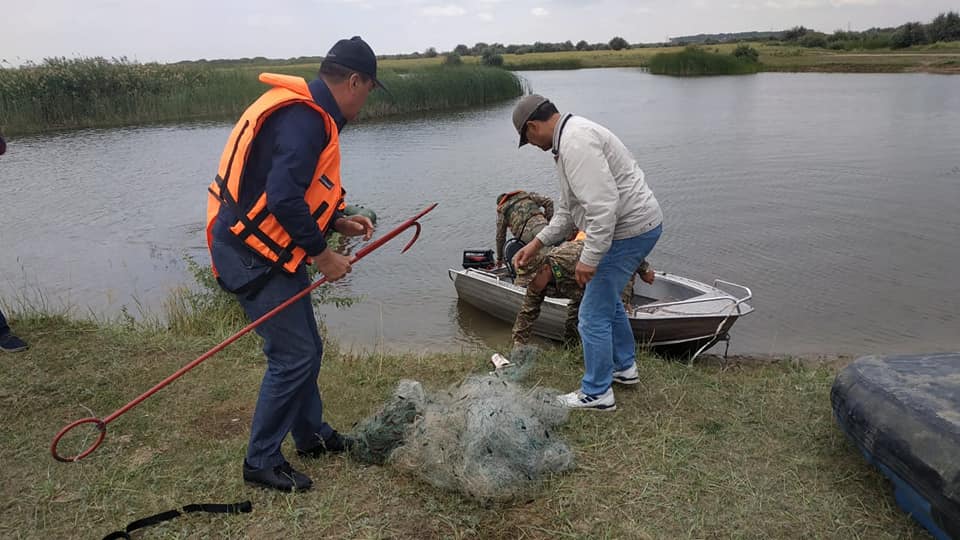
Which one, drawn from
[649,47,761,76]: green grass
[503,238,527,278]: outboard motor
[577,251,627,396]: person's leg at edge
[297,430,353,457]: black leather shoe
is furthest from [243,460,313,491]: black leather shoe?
[649,47,761,76]: green grass

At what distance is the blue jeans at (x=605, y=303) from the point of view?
3.94 m

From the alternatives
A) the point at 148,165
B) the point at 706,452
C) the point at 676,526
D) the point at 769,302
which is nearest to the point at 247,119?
the point at 676,526

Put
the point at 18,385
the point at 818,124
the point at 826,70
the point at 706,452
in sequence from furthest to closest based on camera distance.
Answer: the point at 826,70
the point at 818,124
the point at 18,385
the point at 706,452

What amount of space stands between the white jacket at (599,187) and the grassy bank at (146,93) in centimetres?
2240

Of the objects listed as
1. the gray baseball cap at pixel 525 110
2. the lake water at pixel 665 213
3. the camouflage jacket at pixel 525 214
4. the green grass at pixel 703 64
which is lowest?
the lake water at pixel 665 213

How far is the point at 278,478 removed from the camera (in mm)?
3275

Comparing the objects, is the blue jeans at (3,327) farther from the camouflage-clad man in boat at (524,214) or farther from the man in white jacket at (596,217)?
the camouflage-clad man in boat at (524,214)

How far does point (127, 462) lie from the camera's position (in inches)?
145

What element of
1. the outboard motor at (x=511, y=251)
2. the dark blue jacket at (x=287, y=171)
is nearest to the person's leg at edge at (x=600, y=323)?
the dark blue jacket at (x=287, y=171)

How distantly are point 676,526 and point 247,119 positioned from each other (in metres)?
2.66

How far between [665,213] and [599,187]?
31.4 ft

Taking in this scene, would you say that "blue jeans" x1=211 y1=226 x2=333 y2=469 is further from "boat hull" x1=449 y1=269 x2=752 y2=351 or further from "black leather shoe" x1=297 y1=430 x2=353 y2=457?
"boat hull" x1=449 y1=269 x2=752 y2=351

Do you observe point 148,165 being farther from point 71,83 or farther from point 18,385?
point 18,385

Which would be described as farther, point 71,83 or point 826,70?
point 826,70
